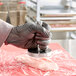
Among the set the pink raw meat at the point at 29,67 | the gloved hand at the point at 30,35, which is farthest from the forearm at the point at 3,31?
the pink raw meat at the point at 29,67

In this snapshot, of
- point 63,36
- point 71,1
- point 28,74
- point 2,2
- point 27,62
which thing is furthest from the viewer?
point 63,36

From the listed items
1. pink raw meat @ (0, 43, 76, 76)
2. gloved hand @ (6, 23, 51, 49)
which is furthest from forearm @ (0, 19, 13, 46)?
pink raw meat @ (0, 43, 76, 76)

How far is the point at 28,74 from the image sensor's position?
1.16m

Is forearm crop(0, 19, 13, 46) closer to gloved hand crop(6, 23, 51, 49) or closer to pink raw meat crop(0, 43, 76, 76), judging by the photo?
gloved hand crop(6, 23, 51, 49)

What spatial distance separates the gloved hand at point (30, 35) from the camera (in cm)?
122

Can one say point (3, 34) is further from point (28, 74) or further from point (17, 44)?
point (28, 74)

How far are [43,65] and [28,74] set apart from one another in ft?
0.40

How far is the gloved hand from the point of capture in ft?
4.01

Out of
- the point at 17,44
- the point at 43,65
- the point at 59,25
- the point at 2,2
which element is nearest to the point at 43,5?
the point at 59,25

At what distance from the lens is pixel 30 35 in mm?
1314

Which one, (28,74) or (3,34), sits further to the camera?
(3,34)

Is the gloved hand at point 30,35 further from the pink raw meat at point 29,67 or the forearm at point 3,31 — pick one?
the pink raw meat at point 29,67

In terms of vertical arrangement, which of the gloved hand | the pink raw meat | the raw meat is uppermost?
the gloved hand

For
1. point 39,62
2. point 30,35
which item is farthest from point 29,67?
point 30,35
